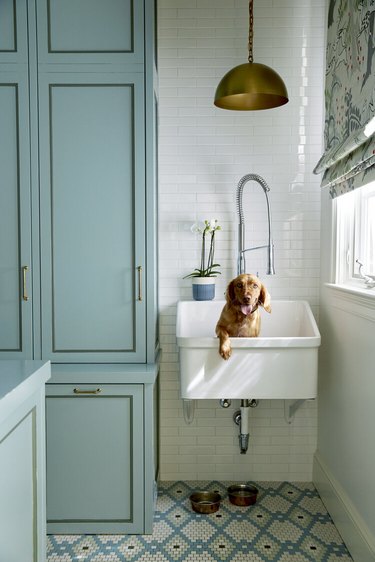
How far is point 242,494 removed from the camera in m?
3.33

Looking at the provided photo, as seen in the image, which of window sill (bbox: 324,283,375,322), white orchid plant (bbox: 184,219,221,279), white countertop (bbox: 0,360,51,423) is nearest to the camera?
white countertop (bbox: 0,360,51,423)

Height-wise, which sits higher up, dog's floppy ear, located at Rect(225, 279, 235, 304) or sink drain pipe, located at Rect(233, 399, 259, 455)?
dog's floppy ear, located at Rect(225, 279, 235, 304)

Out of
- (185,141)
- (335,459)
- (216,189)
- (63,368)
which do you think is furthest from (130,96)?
(335,459)

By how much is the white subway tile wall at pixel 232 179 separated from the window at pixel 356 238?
36 cm

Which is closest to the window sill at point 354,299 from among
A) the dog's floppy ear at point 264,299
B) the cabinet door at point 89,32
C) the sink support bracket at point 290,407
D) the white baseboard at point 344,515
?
the dog's floppy ear at point 264,299

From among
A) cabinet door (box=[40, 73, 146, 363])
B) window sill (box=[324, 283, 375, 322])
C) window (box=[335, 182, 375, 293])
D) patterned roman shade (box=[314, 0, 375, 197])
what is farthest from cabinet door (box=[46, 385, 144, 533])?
patterned roman shade (box=[314, 0, 375, 197])

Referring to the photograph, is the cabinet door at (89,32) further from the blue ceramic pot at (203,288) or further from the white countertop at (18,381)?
the white countertop at (18,381)

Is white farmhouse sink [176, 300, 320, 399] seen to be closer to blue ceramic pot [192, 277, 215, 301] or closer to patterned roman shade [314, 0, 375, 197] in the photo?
blue ceramic pot [192, 277, 215, 301]

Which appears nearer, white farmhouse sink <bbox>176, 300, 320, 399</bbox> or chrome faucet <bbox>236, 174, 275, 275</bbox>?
white farmhouse sink <bbox>176, 300, 320, 399</bbox>

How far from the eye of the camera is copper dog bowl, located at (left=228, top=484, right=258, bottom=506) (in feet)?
10.6

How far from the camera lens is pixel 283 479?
3.57 m

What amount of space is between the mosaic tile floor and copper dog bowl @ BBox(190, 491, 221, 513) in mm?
31

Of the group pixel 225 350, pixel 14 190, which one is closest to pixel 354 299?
pixel 225 350

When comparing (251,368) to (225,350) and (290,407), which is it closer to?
(225,350)
